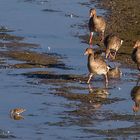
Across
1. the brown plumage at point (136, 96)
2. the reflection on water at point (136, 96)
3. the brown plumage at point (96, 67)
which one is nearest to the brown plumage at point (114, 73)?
the brown plumage at point (96, 67)

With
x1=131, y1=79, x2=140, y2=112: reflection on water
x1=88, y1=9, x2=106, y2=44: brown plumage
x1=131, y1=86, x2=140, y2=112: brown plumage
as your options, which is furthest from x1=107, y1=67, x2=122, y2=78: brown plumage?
x1=88, y1=9, x2=106, y2=44: brown plumage

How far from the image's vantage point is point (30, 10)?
3619cm

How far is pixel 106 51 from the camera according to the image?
2620cm

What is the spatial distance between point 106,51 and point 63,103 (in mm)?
7636

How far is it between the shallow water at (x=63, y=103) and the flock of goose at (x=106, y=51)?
1.00 ft

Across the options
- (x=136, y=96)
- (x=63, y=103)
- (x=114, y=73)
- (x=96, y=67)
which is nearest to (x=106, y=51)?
(x=114, y=73)

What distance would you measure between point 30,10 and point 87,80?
582 inches

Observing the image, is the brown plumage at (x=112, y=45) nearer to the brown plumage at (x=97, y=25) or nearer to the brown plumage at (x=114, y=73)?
the brown plumage at (x=97, y=25)

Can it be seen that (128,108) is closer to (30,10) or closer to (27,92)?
(27,92)

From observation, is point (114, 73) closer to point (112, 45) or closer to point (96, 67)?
point (96, 67)

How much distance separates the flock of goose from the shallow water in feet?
1.00

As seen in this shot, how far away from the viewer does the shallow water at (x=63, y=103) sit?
16.1 m

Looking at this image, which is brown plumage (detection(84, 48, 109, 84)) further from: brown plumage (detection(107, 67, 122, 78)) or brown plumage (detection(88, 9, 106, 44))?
brown plumage (detection(88, 9, 106, 44))

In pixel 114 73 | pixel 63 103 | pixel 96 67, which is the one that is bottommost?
pixel 63 103
